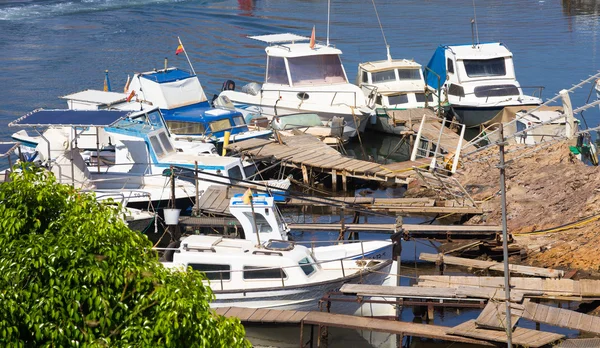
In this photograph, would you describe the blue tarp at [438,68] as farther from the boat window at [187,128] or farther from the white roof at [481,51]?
the boat window at [187,128]

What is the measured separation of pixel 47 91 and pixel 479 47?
Answer: 21817 mm

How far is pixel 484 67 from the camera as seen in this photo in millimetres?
38500

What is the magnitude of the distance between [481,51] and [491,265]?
1868cm

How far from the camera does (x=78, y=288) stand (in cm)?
913

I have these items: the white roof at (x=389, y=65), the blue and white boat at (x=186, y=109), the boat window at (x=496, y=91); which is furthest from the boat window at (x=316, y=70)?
the boat window at (x=496, y=91)

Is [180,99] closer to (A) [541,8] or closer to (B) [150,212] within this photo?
(B) [150,212]

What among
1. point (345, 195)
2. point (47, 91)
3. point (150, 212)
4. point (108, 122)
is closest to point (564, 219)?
point (345, 195)

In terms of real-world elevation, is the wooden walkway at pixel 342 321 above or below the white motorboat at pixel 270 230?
below

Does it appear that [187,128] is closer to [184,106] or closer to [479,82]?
[184,106]

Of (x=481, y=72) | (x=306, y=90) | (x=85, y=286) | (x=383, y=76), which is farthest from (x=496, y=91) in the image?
(x=85, y=286)

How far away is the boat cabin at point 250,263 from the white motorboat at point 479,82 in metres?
19.3

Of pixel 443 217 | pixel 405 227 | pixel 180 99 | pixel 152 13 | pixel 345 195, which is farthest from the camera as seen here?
pixel 152 13

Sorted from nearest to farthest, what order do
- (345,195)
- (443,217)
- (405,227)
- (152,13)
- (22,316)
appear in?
1. (22,316)
2. (405,227)
3. (443,217)
4. (345,195)
5. (152,13)

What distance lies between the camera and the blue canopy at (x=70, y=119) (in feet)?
81.1
